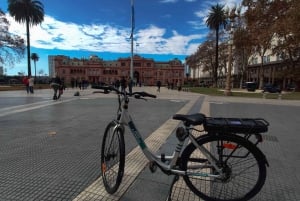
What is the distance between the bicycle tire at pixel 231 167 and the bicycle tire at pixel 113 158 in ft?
2.55

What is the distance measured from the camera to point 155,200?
313 centimetres

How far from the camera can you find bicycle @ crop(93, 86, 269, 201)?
9.15ft

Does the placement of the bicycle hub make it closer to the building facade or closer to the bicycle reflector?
the bicycle reflector

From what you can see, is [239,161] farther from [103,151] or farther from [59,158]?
[59,158]

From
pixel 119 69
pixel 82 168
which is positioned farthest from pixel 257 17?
pixel 119 69

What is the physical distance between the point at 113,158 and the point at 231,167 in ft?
4.94

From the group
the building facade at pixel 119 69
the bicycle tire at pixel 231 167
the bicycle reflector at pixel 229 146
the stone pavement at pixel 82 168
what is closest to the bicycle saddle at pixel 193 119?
the bicycle tire at pixel 231 167

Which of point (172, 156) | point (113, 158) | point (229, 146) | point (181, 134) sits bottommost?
point (113, 158)

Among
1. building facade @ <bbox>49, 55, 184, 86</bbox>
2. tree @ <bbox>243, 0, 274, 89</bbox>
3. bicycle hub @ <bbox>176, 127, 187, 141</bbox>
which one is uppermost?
tree @ <bbox>243, 0, 274, 89</bbox>

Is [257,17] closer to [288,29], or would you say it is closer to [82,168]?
[288,29]

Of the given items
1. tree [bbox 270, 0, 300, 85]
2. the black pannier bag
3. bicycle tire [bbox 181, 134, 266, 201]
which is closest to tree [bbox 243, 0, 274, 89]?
tree [bbox 270, 0, 300, 85]

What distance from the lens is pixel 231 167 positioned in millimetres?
3008

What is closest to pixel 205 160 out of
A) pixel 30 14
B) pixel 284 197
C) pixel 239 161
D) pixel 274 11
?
pixel 239 161

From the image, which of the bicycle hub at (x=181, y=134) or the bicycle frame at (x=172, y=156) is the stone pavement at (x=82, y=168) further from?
the bicycle hub at (x=181, y=134)
